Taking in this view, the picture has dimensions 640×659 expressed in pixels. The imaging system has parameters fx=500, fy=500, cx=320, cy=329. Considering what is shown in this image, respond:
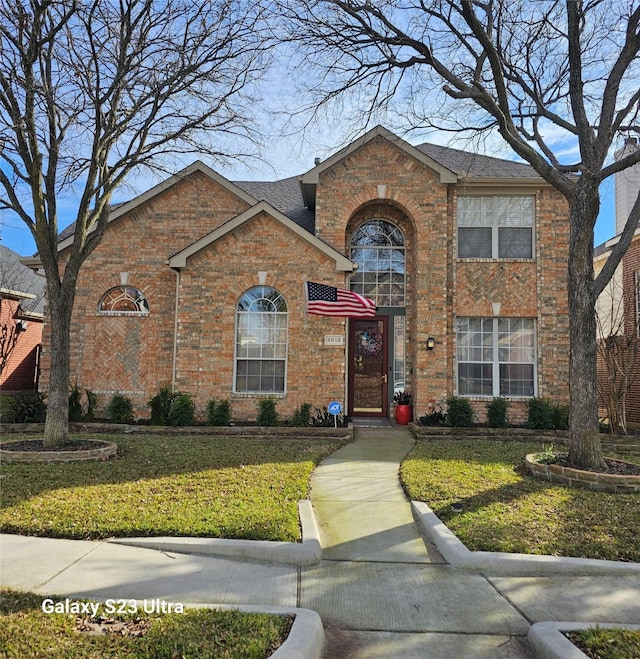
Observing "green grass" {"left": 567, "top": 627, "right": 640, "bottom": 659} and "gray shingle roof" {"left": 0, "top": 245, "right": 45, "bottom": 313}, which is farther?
"gray shingle roof" {"left": 0, "top": 245, "right": 45, "bottom": 313}

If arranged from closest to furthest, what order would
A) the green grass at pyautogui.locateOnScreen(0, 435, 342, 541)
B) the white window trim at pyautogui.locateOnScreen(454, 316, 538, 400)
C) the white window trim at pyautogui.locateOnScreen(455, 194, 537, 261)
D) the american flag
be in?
1. the green grass at pyautogui.locateOnScreen(0, 435, 342, 541)
2. the american flag
3. the white window trim at pyautogui.locateOnScreen(454, 316, 538, 400)
4. the white window trim at pyautogui.locateOnScreen(455, 194, 537, 261)

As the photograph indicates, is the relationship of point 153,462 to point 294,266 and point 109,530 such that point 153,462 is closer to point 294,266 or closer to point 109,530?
point 109,530

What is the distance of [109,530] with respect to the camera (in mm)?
4754

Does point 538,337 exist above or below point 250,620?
above

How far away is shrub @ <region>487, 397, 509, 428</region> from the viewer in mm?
12281

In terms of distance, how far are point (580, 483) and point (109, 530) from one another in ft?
19.7

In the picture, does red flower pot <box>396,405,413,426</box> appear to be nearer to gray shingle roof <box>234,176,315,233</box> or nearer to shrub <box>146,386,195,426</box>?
shrub <box>146,386,195,426</box>

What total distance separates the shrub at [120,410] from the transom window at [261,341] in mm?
2729

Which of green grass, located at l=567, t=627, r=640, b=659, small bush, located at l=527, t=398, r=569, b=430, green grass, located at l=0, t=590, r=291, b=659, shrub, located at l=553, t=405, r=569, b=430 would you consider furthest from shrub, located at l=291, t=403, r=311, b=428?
green grass, located at l=567, t=627, r=640, b=659

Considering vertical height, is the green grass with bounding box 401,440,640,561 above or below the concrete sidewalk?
above

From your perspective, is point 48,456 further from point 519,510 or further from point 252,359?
point 519,510

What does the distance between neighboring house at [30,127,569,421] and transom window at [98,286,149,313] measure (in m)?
0.03

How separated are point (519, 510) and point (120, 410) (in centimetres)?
986

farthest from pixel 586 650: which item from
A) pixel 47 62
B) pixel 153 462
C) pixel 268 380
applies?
pixel 47 62
